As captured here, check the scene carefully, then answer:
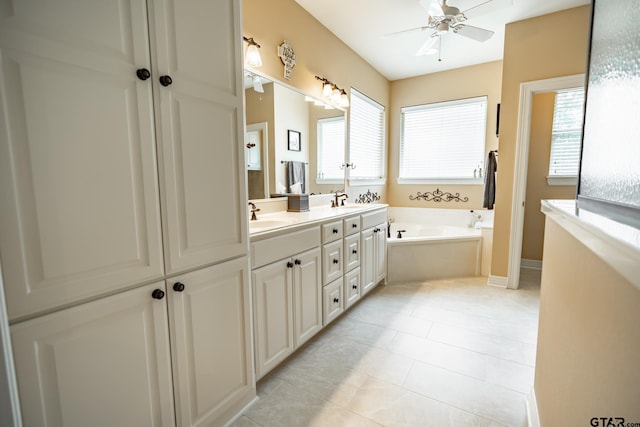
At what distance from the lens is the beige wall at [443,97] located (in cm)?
379

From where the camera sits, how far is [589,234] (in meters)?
0.67

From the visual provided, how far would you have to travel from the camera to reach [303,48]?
2629 millimetres

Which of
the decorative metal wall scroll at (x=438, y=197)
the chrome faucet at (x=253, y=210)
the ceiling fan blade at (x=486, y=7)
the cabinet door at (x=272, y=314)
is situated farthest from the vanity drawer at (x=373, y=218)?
the ceiling fan blade at (x=486, y=7)

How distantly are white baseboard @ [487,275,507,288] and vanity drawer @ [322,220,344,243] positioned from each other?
2.00 metres

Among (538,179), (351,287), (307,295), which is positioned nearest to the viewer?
(307,295)

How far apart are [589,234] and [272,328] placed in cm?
148

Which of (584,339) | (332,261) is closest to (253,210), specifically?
(332,261)

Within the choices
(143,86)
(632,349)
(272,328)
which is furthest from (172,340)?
(632,349)

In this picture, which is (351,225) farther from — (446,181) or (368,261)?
(446,181)

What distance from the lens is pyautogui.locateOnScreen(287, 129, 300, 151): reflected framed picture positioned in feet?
8.32

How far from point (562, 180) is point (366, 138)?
240cm

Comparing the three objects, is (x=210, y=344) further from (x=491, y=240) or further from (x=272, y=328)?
(x=491, y=240)

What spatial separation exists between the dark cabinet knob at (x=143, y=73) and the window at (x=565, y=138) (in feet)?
14.0

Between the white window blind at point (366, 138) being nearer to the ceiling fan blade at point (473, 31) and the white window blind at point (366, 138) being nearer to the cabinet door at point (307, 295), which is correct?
the ceiling fan blade at point (473, 31)
